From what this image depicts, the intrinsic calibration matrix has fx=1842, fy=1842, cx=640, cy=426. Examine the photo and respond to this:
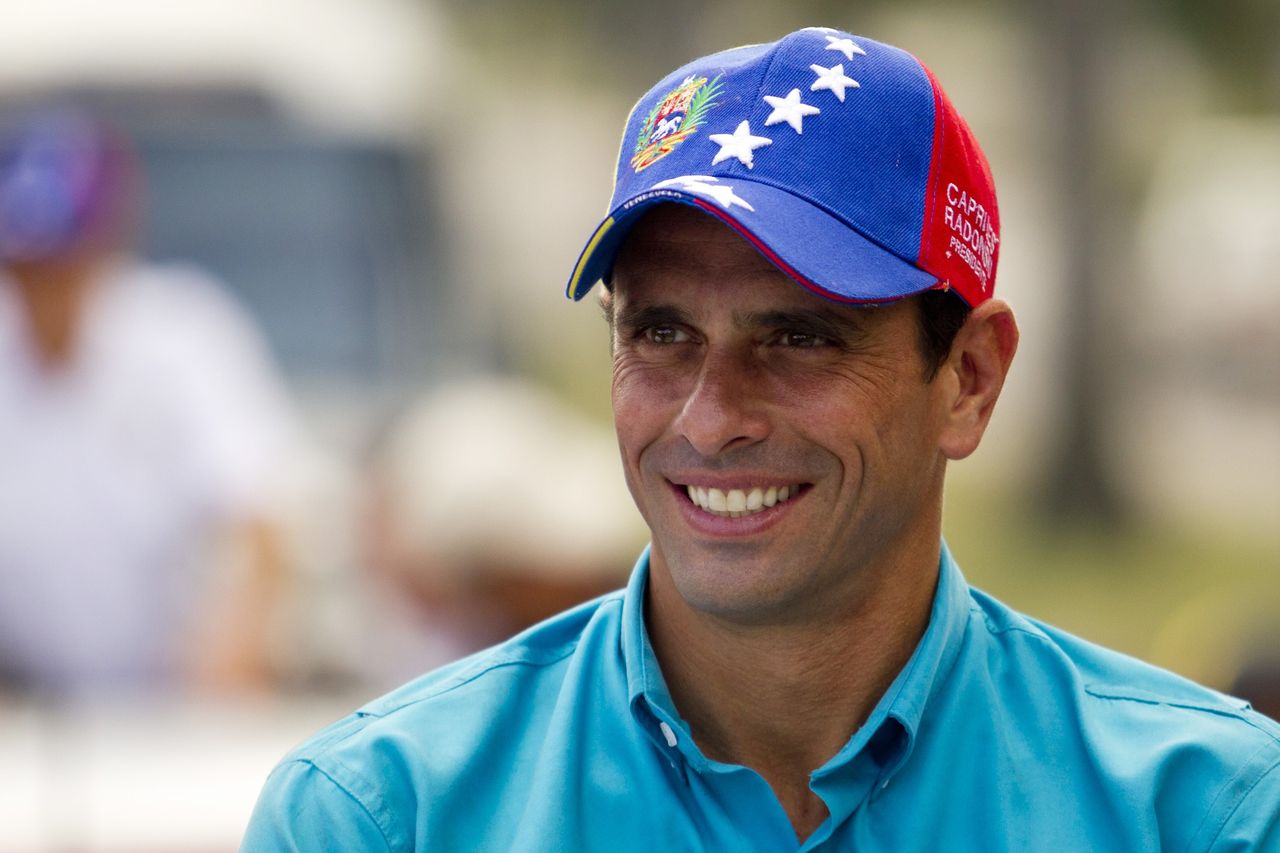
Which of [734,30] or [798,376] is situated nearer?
[798,376]

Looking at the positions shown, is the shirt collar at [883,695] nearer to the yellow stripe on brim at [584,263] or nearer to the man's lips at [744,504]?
the man's lips at [744,504]

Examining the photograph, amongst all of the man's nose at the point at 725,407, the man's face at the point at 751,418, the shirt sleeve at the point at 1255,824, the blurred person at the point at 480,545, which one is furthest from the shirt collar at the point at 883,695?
the blurred person at the point at 480,545

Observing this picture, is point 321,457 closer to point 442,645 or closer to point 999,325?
point 442,645

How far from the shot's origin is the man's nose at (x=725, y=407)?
7.29 feet

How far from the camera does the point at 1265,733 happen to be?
2297 millimetres

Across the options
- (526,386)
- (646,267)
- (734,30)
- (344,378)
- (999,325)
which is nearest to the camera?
(646,267)

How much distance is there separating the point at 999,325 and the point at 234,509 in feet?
10.7

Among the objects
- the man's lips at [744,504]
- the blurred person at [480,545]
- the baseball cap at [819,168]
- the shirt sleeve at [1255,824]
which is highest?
the baseball cap at [819,168]

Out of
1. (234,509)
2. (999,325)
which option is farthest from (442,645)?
(999,325)

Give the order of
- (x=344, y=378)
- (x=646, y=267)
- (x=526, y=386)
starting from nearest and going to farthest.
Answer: (x=646, y=267), (x=344, y=378), (x=526, y=386)

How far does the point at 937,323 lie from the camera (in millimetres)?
2371

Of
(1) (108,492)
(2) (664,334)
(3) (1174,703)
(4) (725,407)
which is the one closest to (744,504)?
(4) (725,407)

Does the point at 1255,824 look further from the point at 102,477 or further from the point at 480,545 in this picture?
the point at 102,477

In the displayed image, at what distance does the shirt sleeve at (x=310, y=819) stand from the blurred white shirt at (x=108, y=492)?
3.08 metres
